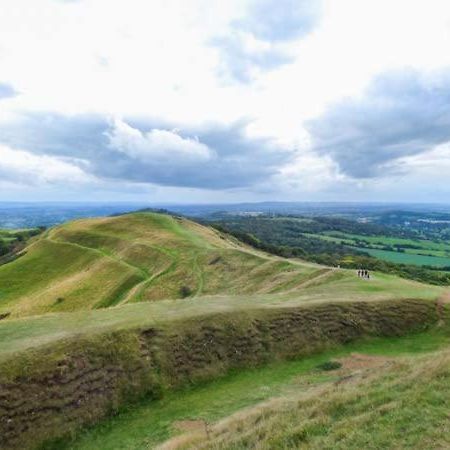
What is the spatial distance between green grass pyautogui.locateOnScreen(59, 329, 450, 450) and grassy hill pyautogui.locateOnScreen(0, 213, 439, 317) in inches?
472

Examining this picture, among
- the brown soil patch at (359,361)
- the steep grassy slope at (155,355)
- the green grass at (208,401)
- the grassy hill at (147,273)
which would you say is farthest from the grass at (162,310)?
the brown soil patch at (359,361)

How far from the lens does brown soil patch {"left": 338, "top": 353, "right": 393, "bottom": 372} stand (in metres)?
26.2

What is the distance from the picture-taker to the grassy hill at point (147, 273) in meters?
48.9

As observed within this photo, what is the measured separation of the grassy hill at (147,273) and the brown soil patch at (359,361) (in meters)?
8.88

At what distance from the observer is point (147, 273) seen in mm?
73938

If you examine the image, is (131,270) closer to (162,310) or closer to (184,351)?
(162,310)

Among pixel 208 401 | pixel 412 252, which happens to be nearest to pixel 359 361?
pixel 208 401

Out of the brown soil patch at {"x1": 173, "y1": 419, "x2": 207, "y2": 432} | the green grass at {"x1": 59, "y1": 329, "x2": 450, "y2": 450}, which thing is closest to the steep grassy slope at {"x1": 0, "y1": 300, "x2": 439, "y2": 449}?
the green grass at {"x1": 59, "y1": 329, "x2": 450, "y2": 450}

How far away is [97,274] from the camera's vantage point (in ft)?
252

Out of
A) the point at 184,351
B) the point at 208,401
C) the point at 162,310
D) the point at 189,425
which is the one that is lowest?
the point at 208,401

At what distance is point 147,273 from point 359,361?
170ft

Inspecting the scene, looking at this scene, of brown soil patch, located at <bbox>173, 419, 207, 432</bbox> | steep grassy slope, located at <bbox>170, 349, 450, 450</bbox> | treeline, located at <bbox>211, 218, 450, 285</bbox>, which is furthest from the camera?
treeline, located at <bbox>211, 218, 450, 285</bbox>

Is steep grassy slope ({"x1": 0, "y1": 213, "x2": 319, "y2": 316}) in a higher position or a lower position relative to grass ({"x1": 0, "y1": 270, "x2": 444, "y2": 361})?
lower

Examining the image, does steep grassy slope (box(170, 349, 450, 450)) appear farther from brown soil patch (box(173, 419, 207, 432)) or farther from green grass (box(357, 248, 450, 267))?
green grass (box(357, 248, 450, 267))
